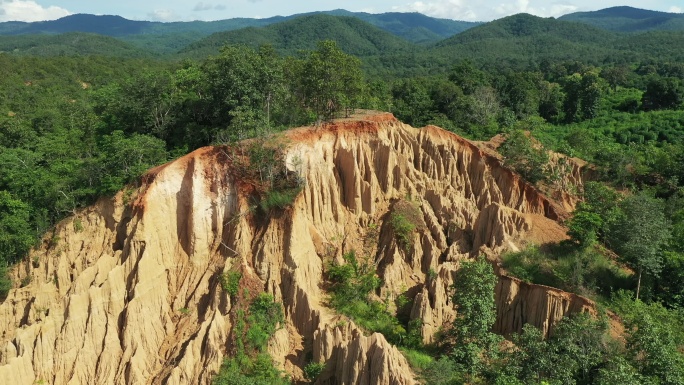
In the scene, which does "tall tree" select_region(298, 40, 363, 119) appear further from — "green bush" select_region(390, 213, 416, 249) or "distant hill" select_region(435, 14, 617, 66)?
"distant hill" select_region(435, 14, 617, 66)

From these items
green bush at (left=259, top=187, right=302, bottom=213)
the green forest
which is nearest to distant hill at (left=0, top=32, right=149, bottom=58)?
the green forest

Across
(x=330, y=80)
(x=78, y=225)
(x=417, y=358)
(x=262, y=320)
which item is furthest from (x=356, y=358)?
(x=330, y=80)

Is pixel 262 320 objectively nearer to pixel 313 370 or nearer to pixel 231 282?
pixel 231 282

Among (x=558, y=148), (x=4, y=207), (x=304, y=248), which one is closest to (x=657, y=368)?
(x=304, y=248)

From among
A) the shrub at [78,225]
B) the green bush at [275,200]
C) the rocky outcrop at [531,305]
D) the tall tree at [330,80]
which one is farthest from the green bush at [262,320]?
the tall tree at [330,80]

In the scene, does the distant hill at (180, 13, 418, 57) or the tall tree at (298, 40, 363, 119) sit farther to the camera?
the distant hill at (180, 13, 418, 57)

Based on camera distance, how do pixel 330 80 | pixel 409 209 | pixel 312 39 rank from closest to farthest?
pixel 409 209, pixel 330 80, pixel 312 39

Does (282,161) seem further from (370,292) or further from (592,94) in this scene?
(592,94)

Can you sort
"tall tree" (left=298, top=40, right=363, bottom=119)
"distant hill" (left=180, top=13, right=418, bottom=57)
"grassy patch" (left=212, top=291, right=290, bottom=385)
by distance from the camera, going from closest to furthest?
"grassy patch" (left=212, top=291, right=290, bottom=385) < "tall tree" (left=298, top=40, right=363, bottom=119) < "distant hill" (left=180, top=13, right=418, bottom=57)
